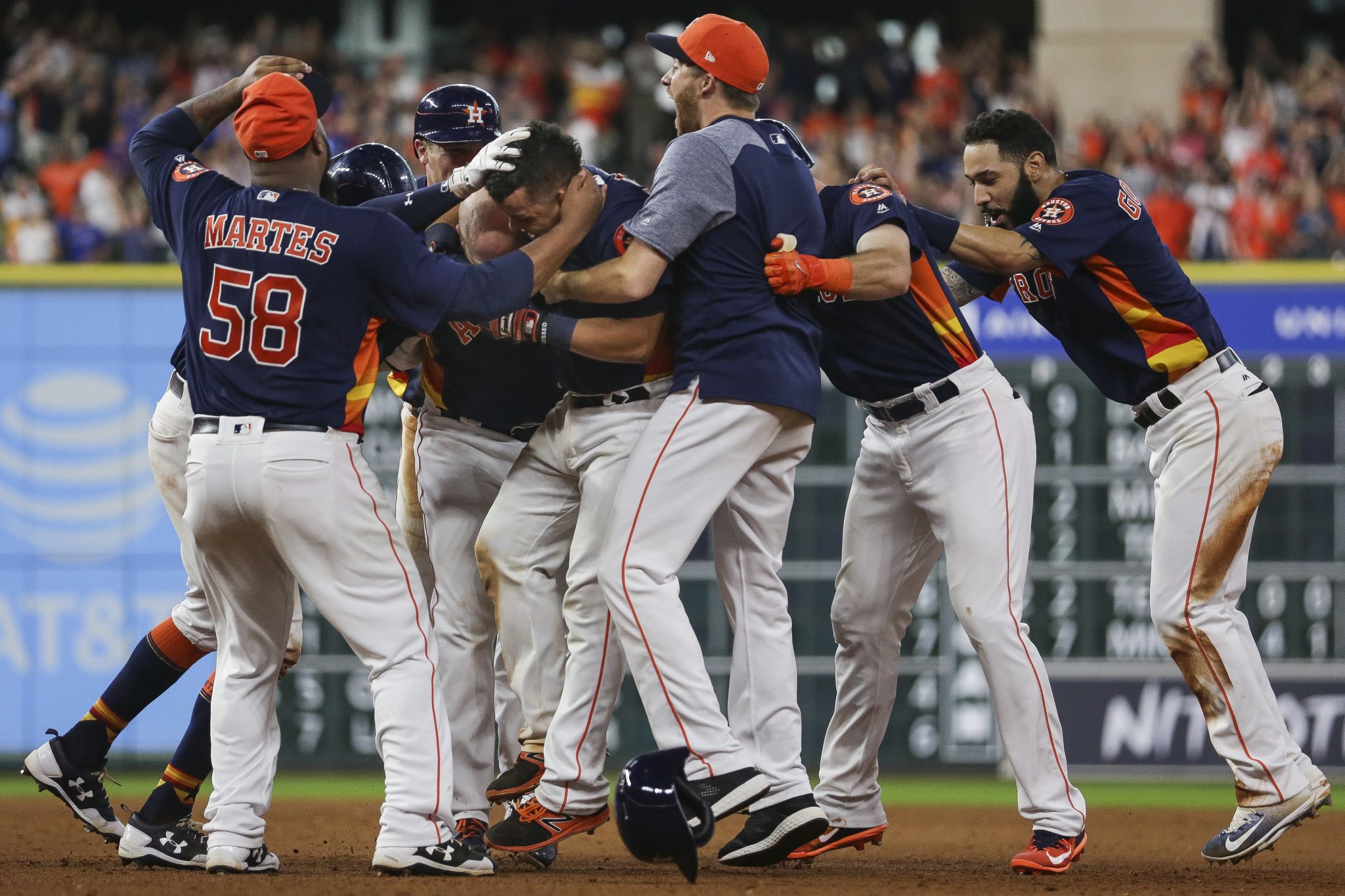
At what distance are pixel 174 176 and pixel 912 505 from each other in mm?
2564

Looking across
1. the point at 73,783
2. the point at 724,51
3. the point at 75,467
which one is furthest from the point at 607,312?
the point at 75,467

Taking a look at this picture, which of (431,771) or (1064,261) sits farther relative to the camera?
(1064,261)

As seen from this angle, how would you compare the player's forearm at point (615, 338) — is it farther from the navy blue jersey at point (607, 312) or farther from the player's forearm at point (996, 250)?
the player's forearm at point (996, 250)

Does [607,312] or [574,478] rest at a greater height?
[607,312]

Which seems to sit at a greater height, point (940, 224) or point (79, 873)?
point (940, 224)

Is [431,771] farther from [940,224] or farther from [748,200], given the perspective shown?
[940,224]

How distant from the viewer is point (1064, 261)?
17.9 feet

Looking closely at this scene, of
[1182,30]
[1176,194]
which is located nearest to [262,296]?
[1176,194]

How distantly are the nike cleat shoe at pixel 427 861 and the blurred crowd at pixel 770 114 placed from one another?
7.50 m

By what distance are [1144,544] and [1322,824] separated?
2139mm

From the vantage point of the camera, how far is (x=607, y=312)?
17.0ft

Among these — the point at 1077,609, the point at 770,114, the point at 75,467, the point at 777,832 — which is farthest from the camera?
the point at 770,114

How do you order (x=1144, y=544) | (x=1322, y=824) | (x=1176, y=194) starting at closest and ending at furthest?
(x=1322, y=824) → (x=1144, y=544) → (x=1176, y=194)

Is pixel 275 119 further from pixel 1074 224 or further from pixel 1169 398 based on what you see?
pixel 1169 398
